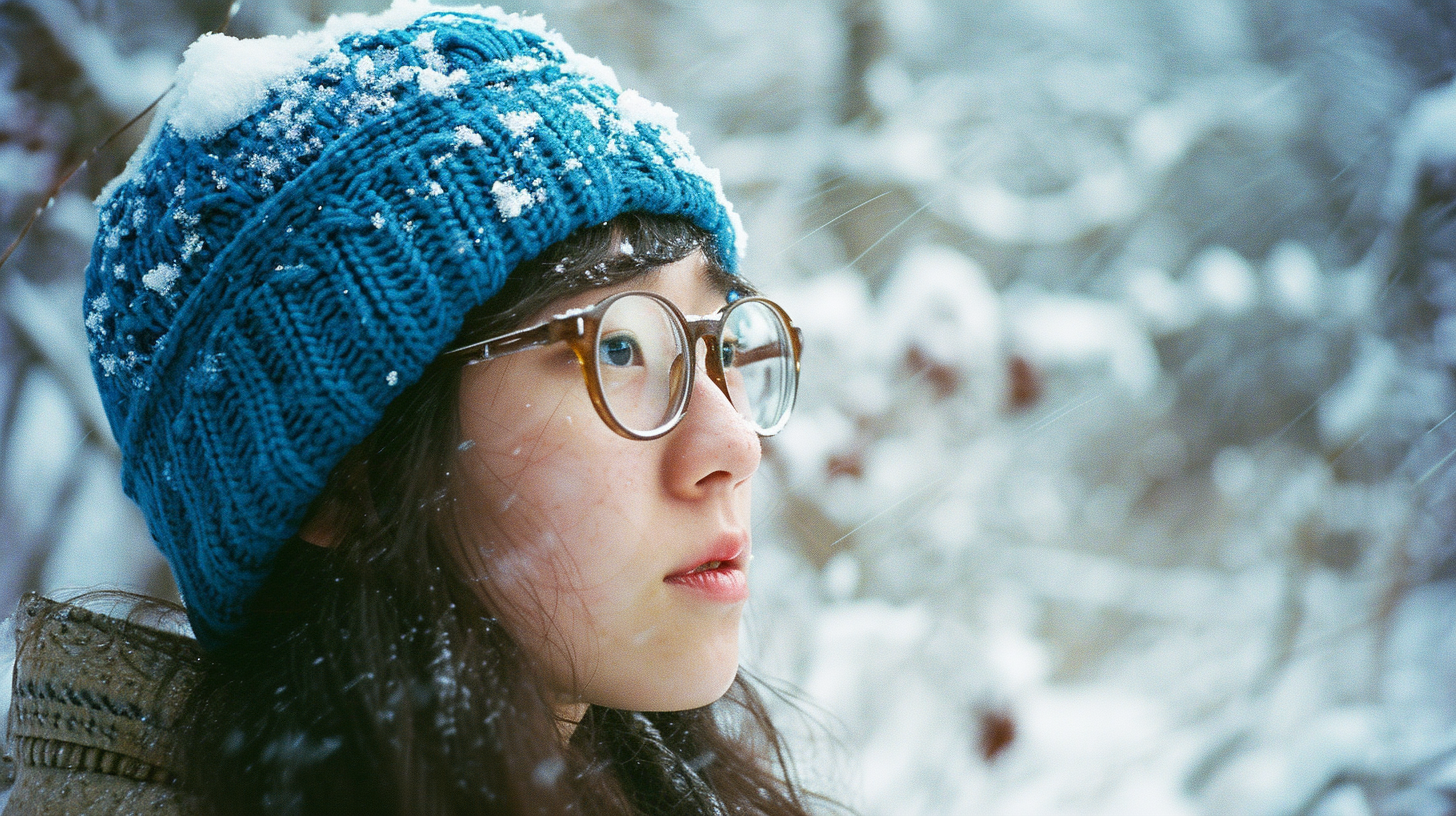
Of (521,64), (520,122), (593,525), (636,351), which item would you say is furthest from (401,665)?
(521,64)

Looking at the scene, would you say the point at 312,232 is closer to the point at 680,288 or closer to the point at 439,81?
the point at 439,81

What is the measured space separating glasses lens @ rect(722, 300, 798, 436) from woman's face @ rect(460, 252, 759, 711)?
27 centimetres

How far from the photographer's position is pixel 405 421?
3.87ft

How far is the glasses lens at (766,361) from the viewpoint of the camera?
1.47m

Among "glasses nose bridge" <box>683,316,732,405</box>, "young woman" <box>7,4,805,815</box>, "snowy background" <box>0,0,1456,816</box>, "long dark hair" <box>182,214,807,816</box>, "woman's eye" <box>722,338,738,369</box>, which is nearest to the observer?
"long dark hair" <box>182,214,807,816</box>

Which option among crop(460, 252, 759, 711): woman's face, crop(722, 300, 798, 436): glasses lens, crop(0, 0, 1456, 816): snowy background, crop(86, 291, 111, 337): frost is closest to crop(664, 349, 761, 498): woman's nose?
crop(460, 252, 759, 711): woman's face

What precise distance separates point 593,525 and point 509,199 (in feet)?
1.44

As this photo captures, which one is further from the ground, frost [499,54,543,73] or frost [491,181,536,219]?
frost [499,54,543,73]

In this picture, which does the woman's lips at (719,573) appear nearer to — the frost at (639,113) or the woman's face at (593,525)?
the woman's face at (593,525)

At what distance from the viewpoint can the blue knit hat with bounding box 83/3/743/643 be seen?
1.12 meters

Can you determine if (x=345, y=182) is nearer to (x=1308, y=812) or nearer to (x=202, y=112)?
(x=202, y=112)


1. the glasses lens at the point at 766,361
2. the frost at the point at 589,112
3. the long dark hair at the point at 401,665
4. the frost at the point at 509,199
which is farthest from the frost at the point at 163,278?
the glasses lens at the point at 766,361

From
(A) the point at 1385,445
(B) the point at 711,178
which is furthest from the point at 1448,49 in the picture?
(B) the point at 711,178

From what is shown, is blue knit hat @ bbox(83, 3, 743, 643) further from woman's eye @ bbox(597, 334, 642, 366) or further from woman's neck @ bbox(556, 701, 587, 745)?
woman's neck @ bbox(556, 701, 587, 745)
